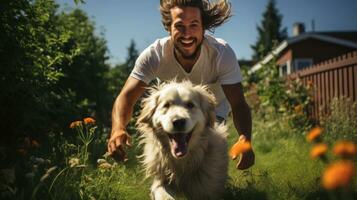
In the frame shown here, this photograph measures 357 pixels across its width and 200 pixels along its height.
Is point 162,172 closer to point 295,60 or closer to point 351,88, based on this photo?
point 351,88


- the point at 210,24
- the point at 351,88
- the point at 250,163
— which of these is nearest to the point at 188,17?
the point at 210,24

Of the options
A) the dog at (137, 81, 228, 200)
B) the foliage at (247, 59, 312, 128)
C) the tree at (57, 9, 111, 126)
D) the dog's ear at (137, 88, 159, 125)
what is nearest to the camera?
the dog at (137, 81, 228, 200)

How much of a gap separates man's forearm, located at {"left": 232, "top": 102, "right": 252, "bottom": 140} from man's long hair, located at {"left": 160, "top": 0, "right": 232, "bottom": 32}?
1112 millimetres

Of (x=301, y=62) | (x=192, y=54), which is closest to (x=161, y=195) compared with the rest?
(x=192, y=54)

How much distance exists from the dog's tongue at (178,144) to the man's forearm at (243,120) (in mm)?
700

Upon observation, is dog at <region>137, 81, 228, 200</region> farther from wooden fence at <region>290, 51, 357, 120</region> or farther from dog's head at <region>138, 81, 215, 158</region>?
wooden fence at <region>290, 51, 357, 120</region>

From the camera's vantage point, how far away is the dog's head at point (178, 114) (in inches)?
138

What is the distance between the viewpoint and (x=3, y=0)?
13.2 feet

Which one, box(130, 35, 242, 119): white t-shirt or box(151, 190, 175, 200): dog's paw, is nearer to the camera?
box(151, 190, 175, 200): dog's paw

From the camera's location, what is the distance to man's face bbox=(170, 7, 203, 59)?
4391mm

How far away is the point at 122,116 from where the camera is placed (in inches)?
160

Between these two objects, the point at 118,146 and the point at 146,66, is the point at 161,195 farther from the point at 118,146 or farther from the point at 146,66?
the point at 146,66

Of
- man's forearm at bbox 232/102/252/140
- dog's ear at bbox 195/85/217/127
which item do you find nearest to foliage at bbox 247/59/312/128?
man's forearm at bbox 232/102/252/140

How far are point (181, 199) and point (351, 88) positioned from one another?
5.53m
